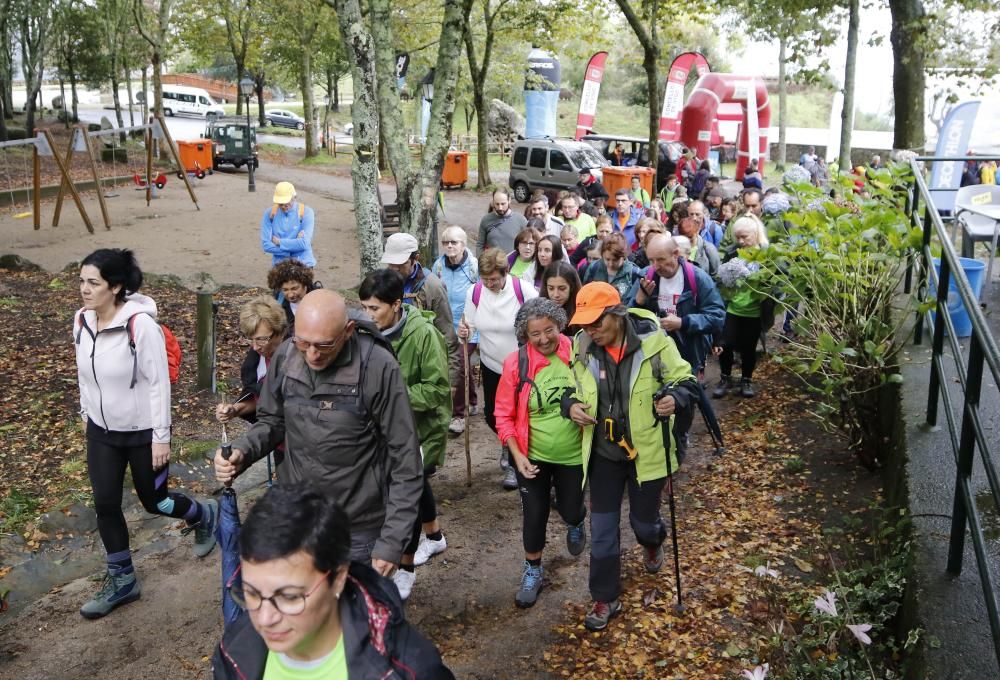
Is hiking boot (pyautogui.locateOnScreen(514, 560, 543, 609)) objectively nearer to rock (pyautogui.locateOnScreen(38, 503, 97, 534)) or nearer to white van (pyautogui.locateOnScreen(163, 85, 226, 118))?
rock (pyautogui.locateOnScreen(38, 503, 97, 534))

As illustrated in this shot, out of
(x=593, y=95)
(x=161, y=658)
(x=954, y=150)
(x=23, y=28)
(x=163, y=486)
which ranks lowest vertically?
(x=161, y=658)

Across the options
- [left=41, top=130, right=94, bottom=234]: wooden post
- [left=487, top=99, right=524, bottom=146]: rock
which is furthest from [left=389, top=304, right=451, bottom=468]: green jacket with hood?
[left=487, top=99, right=524, bottom=146]: rock

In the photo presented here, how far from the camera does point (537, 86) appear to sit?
32.8m

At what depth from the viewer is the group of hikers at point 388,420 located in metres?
2.20

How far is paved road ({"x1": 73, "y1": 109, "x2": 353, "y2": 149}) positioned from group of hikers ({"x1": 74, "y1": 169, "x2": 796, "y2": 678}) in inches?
1525

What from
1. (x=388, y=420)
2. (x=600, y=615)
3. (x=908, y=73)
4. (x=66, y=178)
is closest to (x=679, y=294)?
(x=600, y=615)

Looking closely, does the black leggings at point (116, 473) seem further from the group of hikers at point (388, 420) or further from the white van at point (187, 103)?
the white van at point (187, 103)

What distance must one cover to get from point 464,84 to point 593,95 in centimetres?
860

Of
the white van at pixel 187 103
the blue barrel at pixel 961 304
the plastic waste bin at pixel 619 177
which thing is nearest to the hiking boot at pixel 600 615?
the blue barrel at pixel 961 304

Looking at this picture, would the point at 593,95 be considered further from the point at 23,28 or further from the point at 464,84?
the point at 23,28

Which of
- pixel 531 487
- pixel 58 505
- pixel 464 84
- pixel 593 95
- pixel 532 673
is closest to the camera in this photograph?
pixel 532 673

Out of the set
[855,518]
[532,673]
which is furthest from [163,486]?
[855,518]

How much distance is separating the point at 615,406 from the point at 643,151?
2689 centimetres

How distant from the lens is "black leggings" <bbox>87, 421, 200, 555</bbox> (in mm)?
4844
